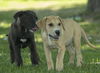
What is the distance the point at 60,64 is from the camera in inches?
408

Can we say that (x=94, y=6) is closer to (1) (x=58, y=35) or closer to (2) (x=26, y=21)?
(2) (x=26, y=21)

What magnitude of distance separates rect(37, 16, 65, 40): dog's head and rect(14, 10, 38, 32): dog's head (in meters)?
0.88

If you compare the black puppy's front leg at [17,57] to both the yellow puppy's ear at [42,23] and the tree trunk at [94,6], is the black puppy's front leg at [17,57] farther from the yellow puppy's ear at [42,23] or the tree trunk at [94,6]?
the tree trunk at [94,6]

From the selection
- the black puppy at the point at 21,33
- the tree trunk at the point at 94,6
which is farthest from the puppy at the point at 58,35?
the tree trunk at the point at 94,6

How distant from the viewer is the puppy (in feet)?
33.4

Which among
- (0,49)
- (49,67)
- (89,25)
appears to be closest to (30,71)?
(49,67)

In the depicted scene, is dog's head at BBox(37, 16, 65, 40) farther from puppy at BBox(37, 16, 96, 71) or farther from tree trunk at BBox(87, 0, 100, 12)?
tree trunk at BBox(87, 0, 100, 12)

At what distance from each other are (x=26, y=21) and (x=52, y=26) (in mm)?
1442

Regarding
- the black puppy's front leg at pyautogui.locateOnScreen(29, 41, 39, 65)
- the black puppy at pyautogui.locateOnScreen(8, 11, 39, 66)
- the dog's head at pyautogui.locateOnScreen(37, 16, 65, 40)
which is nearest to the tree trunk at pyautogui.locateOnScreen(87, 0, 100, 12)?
the black puppy's front leg at pyautogui.locateOnScreen(29, 41, 39, 65)

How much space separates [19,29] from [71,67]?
5.51 ft

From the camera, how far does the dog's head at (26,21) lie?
11348mm

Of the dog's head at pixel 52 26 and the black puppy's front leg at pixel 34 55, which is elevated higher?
the dog's head at pixel 52 26

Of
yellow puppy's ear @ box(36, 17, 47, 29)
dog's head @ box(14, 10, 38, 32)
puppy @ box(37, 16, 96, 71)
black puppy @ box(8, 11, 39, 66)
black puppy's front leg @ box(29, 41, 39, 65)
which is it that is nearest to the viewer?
puppy @ box(37, 16, 96, 71)

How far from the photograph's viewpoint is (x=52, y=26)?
33.4 feet
